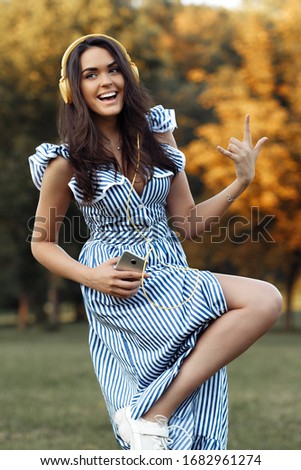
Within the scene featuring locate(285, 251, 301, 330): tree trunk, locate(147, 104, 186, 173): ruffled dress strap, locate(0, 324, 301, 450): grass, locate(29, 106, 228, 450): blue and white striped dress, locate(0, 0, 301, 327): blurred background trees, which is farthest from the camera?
locate(285, 251, 301, 330): tree trunk

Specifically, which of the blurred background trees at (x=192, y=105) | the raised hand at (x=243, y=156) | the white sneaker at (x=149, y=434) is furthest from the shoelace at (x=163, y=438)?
the blurred background trees at (x=192, y=105)

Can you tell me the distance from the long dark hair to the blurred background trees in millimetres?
17847

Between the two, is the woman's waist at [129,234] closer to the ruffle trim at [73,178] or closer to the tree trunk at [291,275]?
the ruffle trim at [73,178]

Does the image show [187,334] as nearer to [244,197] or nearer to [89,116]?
[89,116]

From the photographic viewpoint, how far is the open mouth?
11.7 ft

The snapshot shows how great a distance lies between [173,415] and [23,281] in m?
22.5

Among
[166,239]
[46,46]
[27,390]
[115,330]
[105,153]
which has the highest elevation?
[46,46]

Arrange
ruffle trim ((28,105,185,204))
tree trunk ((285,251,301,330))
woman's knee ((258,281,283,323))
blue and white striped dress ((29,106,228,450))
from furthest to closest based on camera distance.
→ tree trunk ((285,251,301,330)) → ruffle trim ((28,105,185,204)) → blue and white striped dress ((29,106,228,450)) → woman's knee ((258,281,283,323))

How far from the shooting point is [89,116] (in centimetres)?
359

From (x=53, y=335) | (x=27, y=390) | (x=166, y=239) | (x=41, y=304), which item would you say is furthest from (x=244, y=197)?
(x=166, y=239)

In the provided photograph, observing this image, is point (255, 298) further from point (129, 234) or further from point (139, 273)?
point (129, 234)

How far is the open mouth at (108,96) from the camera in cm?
357

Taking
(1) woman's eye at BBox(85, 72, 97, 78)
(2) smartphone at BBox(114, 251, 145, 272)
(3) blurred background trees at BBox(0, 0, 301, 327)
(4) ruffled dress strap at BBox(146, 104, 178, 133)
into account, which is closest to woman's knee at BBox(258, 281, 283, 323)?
(2) smartphone at BBox(114, 251, 145, 272)

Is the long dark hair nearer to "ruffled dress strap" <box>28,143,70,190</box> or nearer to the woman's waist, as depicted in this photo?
"ruffled dress strap" <box>28,143,70,190</box>
